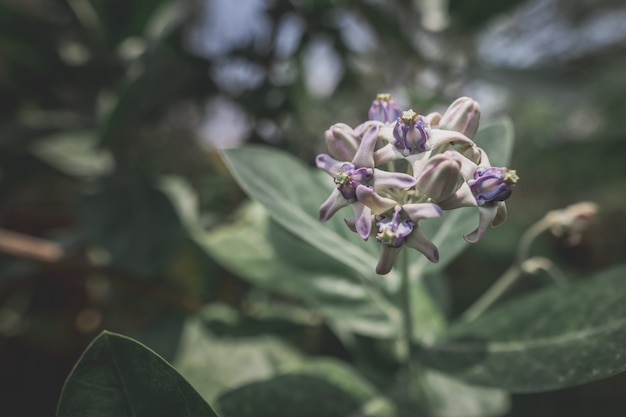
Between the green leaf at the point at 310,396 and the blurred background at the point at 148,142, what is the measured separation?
18cm

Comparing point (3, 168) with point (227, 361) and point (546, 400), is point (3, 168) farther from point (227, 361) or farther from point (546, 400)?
point (546, 400)

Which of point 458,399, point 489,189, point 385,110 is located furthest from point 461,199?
point 458,399

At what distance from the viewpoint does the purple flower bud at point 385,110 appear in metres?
0.53

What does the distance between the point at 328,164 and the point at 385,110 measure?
93 mm

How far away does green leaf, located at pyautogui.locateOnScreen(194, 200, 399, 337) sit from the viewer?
0.70m

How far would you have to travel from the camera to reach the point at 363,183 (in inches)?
18.1

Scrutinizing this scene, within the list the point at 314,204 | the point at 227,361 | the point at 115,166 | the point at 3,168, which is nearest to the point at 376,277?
the point at 314,204

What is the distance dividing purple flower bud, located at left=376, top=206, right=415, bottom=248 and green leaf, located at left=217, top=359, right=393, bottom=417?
26cm

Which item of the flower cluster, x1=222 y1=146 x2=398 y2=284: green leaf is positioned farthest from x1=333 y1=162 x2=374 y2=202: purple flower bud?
x1=222 y1=146 x2=398 y2=284: green leaf

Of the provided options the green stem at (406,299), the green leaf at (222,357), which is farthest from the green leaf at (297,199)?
the green leaf at (222,357)

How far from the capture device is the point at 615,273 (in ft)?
1.84

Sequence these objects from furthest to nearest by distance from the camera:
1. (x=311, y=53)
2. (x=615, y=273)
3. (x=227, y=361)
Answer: (x=311, y=53) → (x=227, y=361) → (x=615, y=273)

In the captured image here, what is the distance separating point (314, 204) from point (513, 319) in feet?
0.85

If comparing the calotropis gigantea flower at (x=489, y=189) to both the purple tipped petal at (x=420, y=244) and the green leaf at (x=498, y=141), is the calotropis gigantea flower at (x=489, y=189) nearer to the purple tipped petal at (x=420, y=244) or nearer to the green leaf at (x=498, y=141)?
the purple tipped petal at (x=420, y=244)
